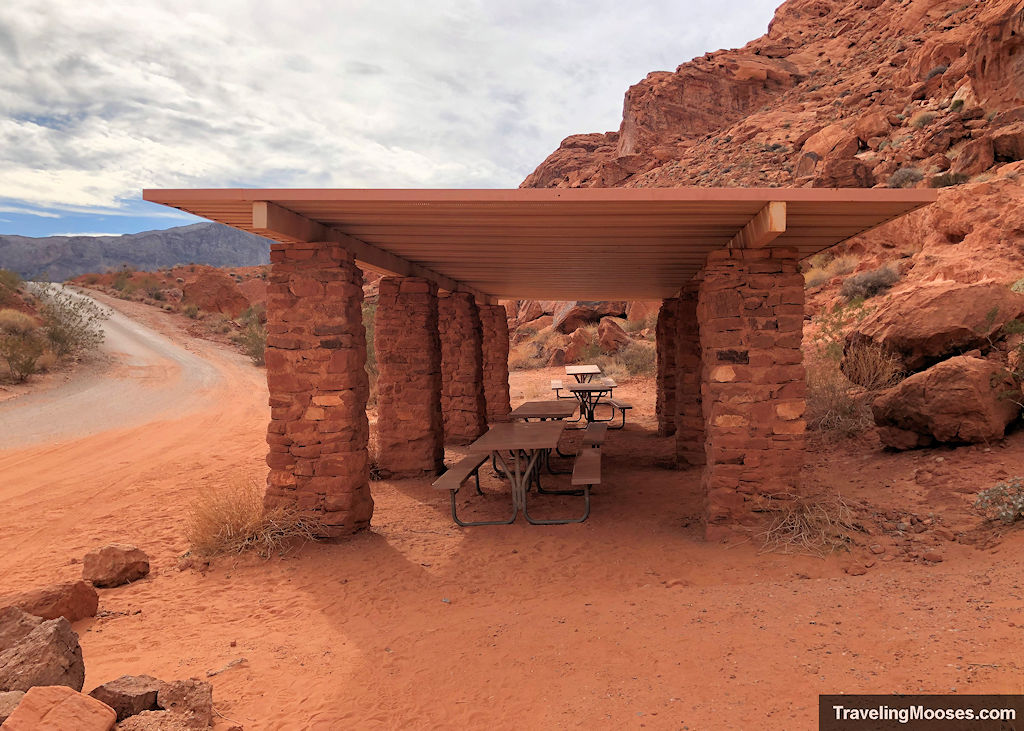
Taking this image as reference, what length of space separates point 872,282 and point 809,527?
7.76 meters

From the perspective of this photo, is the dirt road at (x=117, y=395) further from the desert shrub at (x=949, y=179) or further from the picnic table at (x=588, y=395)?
the desert shrub at (x=949, y=179)

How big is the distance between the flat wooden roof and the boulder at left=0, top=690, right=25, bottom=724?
2.98m

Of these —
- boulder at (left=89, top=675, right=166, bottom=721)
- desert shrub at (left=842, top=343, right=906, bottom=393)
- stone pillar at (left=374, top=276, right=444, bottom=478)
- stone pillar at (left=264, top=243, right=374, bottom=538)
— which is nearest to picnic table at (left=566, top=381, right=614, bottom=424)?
stone pillar at (left=374, top=276, right=444, bottom=478)

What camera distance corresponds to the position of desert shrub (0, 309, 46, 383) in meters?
12.7

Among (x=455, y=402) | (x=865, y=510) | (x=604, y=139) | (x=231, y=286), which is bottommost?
(x=865, y=510)

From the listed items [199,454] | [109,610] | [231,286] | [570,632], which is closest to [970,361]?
[570,632]

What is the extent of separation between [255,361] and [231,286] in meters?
15.4

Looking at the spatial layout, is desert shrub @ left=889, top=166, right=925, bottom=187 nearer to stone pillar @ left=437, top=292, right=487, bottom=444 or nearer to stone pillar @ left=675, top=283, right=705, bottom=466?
stone pillar @ left=675, top=283, right=705, bottom=466

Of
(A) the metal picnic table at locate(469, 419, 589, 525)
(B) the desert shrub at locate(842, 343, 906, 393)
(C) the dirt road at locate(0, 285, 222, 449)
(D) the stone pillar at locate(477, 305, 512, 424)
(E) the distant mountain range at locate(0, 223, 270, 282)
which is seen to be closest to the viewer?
(A) the metal picnic table at locate(469, 419, 589, 525)

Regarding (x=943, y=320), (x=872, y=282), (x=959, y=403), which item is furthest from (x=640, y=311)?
(x=959, y=403)

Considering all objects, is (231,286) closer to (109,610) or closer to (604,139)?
(604,139)

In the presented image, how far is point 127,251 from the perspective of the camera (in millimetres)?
87000

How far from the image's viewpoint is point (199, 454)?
347 inches

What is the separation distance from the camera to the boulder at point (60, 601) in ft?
10.9
